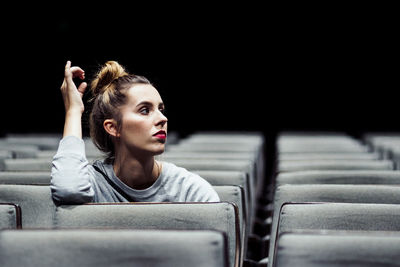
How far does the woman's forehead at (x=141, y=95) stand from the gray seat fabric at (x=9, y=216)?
0.28m

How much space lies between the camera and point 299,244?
21.4 inches

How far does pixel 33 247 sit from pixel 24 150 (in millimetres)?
1329

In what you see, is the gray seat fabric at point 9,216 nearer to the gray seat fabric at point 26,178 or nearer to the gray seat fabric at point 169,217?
the gray seat fabric at point 169,217

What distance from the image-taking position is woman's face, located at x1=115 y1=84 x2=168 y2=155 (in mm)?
868

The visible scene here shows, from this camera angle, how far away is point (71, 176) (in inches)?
31.8

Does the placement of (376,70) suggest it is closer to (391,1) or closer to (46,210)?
(391,1)

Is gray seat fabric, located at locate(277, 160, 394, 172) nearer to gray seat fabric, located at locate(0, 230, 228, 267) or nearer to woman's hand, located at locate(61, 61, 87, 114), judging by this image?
woman's hand, located at locate(61, 61, 87, 114)

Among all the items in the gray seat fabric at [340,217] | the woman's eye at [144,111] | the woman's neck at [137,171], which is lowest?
the gray seat fabric at [340,217]

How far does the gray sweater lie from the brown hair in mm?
→ 54

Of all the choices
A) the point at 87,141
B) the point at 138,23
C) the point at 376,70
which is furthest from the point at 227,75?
the point at 87,141

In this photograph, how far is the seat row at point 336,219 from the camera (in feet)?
1.77

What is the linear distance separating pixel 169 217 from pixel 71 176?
19 centimetres

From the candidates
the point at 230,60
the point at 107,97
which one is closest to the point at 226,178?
the point at 107,97

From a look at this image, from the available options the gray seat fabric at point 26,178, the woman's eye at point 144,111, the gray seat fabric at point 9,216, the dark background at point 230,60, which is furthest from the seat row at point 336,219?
the dark background at point 230,60
